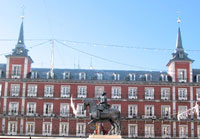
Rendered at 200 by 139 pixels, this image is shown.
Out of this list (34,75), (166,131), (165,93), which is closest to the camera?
(166,131)

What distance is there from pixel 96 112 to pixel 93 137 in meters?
2.23

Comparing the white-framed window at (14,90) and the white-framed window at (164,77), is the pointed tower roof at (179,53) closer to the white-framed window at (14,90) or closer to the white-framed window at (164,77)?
the white-framed window at (164,77)

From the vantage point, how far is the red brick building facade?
57.9m

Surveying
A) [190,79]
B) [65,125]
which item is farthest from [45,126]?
[190,79]

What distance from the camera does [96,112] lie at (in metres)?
29.6

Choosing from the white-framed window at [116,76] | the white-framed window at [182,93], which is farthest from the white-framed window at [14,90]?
the white-framed window at [182,93]

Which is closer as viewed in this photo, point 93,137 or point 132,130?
point 93,137

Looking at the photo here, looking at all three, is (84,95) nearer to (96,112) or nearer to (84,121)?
(84,121)

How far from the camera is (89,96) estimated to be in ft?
196

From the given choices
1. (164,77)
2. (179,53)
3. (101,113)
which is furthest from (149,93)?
(101,113)

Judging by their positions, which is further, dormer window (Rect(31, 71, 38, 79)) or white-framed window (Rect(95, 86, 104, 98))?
dormer window (Rect(31, 71, 38, 79))

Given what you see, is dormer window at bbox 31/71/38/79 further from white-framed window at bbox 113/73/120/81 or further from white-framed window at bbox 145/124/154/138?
white-framed window at bbox 145/124/154/138

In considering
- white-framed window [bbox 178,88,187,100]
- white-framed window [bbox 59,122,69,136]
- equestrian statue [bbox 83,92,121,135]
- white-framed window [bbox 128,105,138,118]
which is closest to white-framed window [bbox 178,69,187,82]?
white-framed window [bbox 178,88,187,100]

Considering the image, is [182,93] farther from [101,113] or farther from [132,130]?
[101,113]
